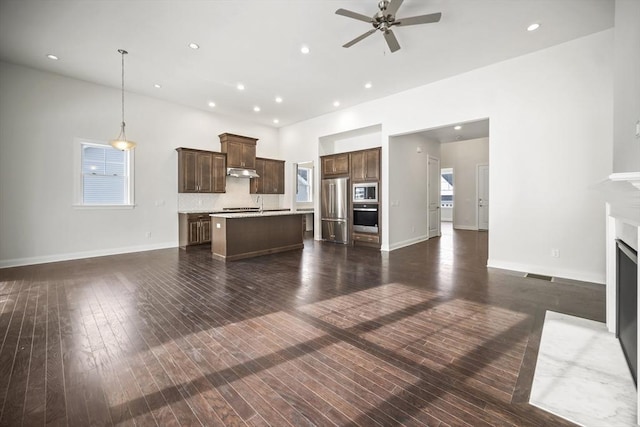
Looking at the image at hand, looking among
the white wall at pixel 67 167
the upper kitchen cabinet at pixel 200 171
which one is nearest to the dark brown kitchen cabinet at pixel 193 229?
the white wall at pixel 67 167

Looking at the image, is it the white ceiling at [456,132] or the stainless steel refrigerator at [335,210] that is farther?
the stainless steel refrigerator at [335,210]

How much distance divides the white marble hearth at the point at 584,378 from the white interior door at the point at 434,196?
19.8 ft

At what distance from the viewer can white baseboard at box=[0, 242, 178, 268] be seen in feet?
16.5

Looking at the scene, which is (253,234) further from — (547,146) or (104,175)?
(547,146)

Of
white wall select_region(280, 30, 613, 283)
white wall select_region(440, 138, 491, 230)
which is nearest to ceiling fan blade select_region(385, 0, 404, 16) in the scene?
white wall select_region(280, 30, 613, 283)

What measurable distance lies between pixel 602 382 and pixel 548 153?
363 centimetres

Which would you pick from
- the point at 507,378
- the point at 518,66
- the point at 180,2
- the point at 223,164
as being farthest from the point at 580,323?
the point at 223,164

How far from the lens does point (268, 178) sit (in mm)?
8836

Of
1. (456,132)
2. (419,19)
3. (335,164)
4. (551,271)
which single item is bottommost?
(551,271)

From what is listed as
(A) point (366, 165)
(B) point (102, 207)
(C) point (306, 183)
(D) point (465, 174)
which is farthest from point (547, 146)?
(B) point (102, 207)

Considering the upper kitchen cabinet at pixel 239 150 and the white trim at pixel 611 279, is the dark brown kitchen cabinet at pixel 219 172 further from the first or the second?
the white trim at pixel 611 279

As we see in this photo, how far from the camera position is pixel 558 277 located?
4105 millimetres

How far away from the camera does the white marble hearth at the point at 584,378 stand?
4.97 feet

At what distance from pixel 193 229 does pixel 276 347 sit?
5562 mm
